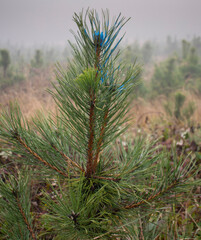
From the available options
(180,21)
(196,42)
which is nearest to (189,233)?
(196,42)

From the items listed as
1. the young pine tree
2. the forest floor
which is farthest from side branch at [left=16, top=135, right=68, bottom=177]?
the forest floor

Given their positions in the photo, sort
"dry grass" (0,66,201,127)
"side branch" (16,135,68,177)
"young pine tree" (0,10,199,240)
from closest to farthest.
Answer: "young pine tree" (0,10,199,240) < "side branch" (16,135,68,177) < "dry grass" (0,66,201,127)

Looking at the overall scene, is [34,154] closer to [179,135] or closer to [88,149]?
[88,149]

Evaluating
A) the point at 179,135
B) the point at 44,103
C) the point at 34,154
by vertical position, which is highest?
the point at 34,154

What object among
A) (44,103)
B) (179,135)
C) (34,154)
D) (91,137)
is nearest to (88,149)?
(91,137)

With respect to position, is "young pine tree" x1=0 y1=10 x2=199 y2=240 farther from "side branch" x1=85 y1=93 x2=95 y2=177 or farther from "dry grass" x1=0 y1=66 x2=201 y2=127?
"dry grass" x1=0 y1=66 x2=201 y2=127

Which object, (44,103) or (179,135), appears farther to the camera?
(44,103)

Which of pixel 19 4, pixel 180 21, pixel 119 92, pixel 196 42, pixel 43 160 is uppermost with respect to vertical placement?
pixel 180 21

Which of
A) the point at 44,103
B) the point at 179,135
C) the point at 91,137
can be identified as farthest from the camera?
the point at 44,103

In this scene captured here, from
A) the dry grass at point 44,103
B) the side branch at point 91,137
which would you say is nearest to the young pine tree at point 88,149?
the side branch at point 91,137

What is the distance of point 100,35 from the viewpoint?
507mm

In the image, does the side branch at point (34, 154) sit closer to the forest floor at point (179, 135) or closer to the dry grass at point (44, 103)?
the forest floor at point (179, 135)

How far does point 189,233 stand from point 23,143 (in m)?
1.04

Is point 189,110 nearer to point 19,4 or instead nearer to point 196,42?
point 196,42
